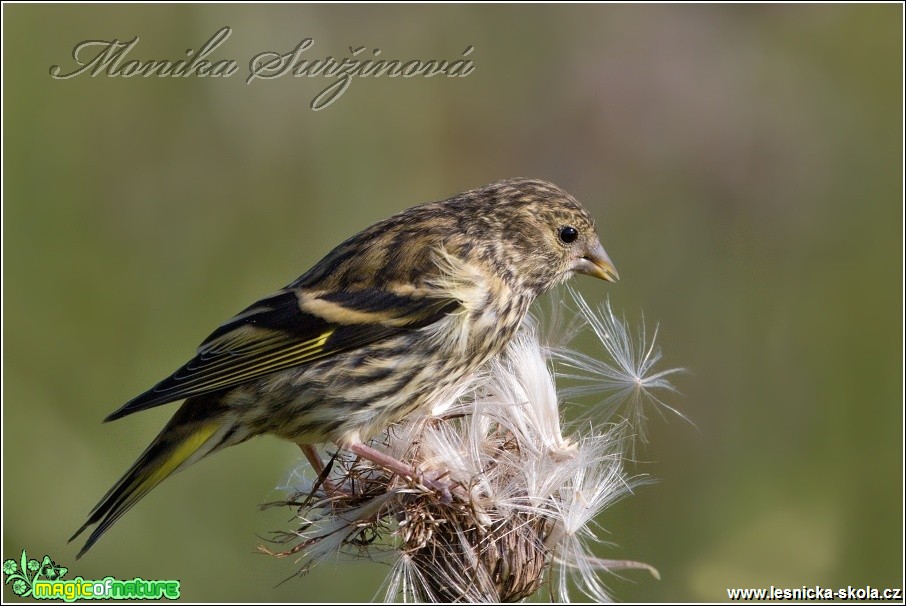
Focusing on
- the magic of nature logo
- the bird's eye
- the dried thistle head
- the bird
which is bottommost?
the magic of nature logo

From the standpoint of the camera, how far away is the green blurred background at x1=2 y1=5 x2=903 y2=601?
4.85 metres

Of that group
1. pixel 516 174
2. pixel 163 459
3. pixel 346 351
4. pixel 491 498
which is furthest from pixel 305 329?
pixel 516 174

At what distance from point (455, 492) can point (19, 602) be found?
209cm

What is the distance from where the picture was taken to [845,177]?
607cm

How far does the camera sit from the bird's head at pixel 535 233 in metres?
4.45

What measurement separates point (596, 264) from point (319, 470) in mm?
1567

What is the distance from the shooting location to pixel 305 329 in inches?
161

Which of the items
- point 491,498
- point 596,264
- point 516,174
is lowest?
point 491,498

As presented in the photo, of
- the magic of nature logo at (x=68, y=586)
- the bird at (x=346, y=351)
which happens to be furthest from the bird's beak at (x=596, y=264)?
the magic of nature logo at (x=68, y=586)

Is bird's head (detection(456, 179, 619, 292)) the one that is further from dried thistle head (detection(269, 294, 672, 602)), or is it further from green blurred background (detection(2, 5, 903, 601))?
green blurred background (detection(2, 5, 903, 601))

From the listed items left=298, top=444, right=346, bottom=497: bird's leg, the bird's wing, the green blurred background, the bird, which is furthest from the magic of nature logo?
the bird's wing

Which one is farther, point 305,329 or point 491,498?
point 305,329

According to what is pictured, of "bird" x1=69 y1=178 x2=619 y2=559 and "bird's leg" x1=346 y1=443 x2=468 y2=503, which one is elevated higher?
"bird" x1=69 y1=178 x2=619 y2=559

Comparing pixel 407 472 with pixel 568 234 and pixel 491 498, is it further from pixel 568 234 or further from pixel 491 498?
pixel 568 234
